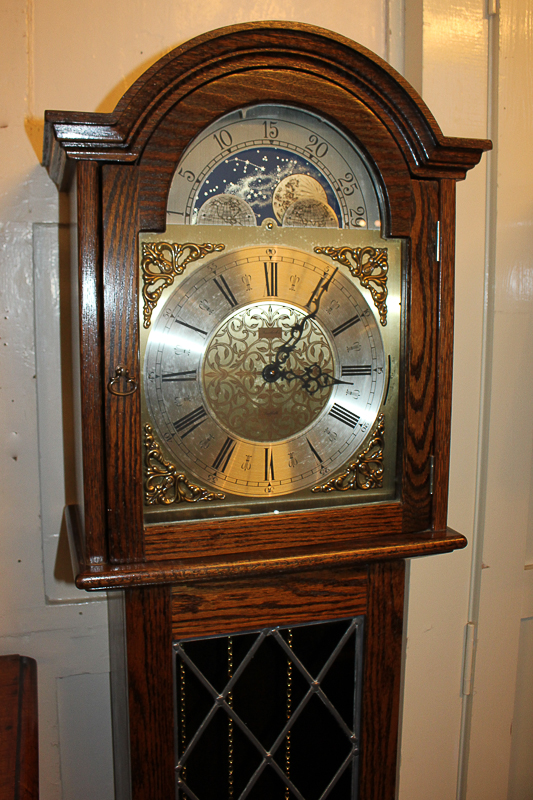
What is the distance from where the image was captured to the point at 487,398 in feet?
4.16

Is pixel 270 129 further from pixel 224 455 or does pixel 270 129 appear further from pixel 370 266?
pixel 224 455

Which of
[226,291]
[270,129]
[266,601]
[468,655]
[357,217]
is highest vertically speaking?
[270,129]

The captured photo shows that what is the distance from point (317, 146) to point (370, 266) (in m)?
0.18

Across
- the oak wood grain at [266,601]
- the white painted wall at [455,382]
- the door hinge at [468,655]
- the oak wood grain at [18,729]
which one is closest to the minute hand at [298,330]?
the oak wood grain at [266,601]

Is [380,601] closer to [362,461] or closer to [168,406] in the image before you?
[362,461]

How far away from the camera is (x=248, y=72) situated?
780 mm

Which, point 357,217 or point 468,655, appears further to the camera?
point 468,655

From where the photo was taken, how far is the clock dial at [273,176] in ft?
2.61

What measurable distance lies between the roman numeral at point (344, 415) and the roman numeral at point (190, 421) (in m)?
0.19

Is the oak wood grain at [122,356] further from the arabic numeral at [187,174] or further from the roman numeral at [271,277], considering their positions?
the roman numeral at [271,277]

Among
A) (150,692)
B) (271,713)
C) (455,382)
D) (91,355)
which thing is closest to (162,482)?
(91,355)

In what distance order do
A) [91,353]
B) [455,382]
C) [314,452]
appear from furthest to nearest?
[455,382], [314,452], [91,353]

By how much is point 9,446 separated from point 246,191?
2.16ft

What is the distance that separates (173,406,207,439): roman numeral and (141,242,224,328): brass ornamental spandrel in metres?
0.13
